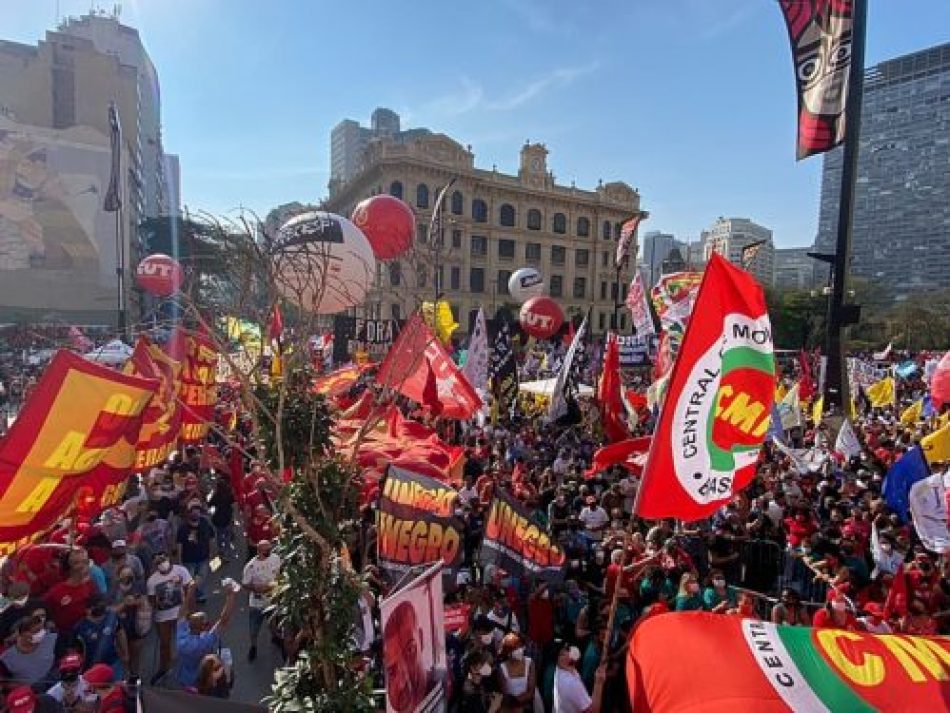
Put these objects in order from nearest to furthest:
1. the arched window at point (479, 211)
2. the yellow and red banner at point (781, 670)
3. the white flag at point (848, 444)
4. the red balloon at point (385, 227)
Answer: the yellow and red banner at point (781, 670) < the red balloon at point (385, 227) < the white flag at point (848, 444) < the arched window at point (479, 211)

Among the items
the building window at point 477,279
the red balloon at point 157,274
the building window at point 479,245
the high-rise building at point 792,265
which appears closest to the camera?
the red balloon at point 157,274

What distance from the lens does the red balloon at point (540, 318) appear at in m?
18.6

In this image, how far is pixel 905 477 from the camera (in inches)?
356

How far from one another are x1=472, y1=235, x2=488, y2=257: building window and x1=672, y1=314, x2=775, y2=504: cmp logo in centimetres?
6101

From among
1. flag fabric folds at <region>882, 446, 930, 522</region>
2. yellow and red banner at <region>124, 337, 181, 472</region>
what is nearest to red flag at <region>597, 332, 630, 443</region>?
flag fabric folds at <region>882, 446, 930, 522</region>

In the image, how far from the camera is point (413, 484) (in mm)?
7422

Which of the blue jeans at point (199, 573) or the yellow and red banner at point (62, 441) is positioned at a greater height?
the yellow and red banner at point (62, 441)

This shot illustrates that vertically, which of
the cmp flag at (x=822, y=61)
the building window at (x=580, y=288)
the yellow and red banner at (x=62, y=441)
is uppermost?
the cmp flag at (x=822, y=61)

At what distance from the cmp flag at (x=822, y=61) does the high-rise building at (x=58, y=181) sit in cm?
4525

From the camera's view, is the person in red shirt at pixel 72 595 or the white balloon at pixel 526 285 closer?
the person in red shirt at pixel 72 595

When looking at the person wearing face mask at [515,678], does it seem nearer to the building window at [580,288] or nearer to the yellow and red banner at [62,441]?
the yellow and red banner at [62,441]

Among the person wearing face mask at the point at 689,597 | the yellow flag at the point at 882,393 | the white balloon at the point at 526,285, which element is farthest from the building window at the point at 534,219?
the person wearing face mask at the point at 689,597

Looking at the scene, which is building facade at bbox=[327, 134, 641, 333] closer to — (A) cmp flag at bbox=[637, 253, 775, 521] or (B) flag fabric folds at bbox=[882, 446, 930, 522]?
(B) flag fabric folds at bbox=[882, 446, 930, 522]

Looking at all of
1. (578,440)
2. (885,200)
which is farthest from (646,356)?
(885,200)
